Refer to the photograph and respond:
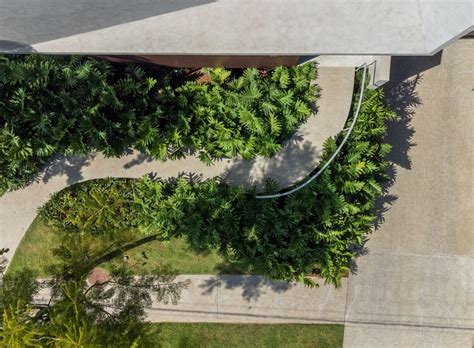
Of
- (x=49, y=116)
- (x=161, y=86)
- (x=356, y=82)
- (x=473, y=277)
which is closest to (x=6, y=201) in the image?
(x=49, y=116)

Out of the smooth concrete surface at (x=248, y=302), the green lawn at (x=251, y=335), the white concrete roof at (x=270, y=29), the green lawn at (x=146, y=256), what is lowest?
the green lawn at (x=251, y=335)

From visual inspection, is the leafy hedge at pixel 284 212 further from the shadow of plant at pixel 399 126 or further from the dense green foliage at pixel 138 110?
the shadow of plant at pixel 399 126

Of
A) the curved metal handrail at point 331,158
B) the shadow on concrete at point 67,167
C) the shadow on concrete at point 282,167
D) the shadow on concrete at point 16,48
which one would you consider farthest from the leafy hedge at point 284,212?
the shadow on concrete at point 16,48

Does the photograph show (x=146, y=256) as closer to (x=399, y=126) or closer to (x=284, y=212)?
(x=284, y=212)

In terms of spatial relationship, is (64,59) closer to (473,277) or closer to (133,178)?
(133,178)

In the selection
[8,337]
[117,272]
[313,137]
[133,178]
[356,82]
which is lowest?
[8,337]

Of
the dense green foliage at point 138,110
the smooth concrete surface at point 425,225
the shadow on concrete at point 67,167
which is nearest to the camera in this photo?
the dense green foliage at point 138,110
